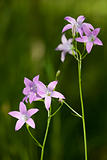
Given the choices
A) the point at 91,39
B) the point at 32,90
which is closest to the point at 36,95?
the point at 32,90

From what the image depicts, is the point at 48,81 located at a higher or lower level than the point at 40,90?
higher

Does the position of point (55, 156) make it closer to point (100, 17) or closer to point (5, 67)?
point (5, 67)

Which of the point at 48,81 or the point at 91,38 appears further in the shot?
the point at 48,81

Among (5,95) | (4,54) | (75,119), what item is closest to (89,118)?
(75,119)

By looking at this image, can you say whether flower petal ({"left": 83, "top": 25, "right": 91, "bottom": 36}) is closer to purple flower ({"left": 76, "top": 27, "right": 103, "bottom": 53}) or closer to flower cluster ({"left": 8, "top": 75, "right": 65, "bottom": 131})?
purple flower ({"left": 76, "top": 27, "right": 103, "bottom": 53})

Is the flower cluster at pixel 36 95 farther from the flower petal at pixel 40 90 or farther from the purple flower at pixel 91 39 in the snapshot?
the purple flower at pixel 91 39

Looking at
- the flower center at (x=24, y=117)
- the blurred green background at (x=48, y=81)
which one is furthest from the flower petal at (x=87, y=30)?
the blurred green background at (x=48, y=81)

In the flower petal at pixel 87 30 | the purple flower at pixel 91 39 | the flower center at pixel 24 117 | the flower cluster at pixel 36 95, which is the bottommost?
the flower center at pixel 24 117

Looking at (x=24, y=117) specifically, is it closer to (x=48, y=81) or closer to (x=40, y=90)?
(x=40, y=90)

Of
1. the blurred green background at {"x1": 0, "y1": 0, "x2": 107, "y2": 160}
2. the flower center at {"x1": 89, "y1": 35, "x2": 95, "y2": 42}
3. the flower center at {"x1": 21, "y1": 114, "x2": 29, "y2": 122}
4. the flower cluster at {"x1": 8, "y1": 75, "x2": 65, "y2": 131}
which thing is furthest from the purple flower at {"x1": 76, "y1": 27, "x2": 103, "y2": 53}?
the blurred green background at {"x1": 0, "y1": 0, "x2": 107, "y2": 160}
